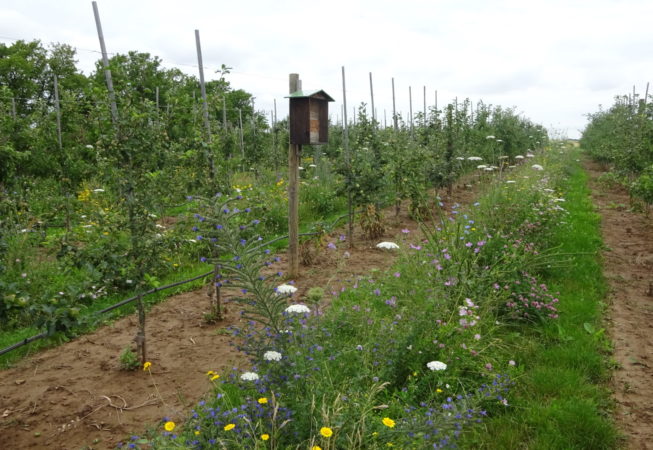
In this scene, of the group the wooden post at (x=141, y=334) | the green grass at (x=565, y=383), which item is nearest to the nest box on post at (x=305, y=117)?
the wooden post at (x=141, y=334)

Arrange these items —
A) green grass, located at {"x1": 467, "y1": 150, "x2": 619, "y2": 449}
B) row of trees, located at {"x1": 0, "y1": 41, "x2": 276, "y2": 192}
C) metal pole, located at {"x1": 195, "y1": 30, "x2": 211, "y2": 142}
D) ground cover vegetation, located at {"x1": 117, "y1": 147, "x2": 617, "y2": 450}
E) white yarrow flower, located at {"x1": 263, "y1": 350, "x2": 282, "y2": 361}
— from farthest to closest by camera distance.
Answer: metal pole, located at {"x1": 195, "y1": 30, "x2": 211, "y2": 142}
row of trees, located at {"x1": 0, "y1": 41, "x2": 276, "y2": 192}
green grass, located at {"x1": 467, "y1": 150, "x2": 619, "y2": 449}
white yarrow flower, located at {"x1": 263, "y1": 350, "x2": 282, "y2": 361}
ground cover vegetation, located at {"x1": 117, "y1": 147, "x2": 617, "y2": 450}

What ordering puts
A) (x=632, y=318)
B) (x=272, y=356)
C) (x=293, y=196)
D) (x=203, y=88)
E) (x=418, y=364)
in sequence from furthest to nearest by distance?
(x=293, y=196) < (x=203, y=88) < (x=632, y=318) < (x=418, y=364) < (x=272, y=356)

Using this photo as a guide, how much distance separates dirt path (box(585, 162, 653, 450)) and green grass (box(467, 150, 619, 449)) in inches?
4.7

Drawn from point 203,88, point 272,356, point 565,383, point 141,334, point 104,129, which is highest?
point 203,88

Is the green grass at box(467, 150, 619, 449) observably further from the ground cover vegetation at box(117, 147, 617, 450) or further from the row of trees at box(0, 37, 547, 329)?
the row of trees at box(0, 37, 547, 329)

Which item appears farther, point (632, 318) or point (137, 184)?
point (632, 318)

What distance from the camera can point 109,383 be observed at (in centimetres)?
370

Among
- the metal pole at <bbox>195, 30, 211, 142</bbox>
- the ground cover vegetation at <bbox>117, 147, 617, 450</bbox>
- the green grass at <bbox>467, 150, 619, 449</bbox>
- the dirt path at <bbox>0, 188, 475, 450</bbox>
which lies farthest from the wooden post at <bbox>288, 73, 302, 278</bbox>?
the green grass at <bbox>467, 150, 619, 449</bbox>

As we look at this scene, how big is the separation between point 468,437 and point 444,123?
1019cm

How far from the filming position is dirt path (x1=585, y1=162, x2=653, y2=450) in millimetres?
3240

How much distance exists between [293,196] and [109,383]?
117 inches

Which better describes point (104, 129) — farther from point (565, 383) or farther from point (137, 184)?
point (565, 383)

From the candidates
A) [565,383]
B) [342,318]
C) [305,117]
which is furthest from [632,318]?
[305,117]

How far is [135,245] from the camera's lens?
3.76 metres
